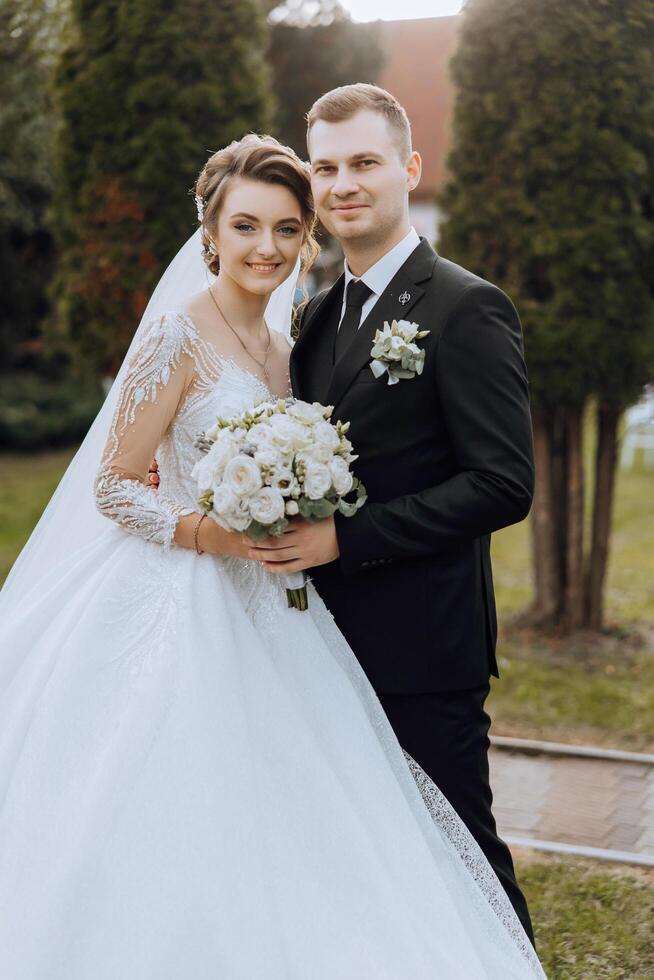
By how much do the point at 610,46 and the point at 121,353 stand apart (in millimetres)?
4122

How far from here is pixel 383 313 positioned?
113 inches

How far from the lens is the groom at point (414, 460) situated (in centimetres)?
270

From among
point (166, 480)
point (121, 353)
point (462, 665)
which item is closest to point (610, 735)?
point (462, 665)

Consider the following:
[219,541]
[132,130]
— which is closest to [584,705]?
[219,541]

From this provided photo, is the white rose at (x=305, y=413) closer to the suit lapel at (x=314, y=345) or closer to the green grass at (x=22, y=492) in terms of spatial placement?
the suit lapel at (x=314, y=345)

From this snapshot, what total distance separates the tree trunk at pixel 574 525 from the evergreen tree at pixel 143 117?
3.13 meters

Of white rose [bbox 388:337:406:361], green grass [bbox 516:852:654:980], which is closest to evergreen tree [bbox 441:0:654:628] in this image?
green grass [bbox 516:852:654:980]

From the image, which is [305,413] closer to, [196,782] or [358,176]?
[358,176]

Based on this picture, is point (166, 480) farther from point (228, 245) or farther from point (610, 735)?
point (610, 735)

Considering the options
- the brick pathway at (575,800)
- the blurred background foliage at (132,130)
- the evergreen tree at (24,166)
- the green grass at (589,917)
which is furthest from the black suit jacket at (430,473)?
the evergreen tree at (24,166)

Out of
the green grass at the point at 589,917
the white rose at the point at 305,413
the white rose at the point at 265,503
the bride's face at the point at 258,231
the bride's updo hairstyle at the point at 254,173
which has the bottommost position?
the green grass at the point at 589,917

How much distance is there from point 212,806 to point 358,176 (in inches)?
66.2

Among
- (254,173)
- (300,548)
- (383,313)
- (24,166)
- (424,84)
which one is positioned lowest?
(300,548)

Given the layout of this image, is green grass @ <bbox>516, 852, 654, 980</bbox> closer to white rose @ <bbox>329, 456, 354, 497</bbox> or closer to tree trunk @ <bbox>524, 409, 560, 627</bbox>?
white rose @ <bbox>329, 456, 354, 497</bbox>
